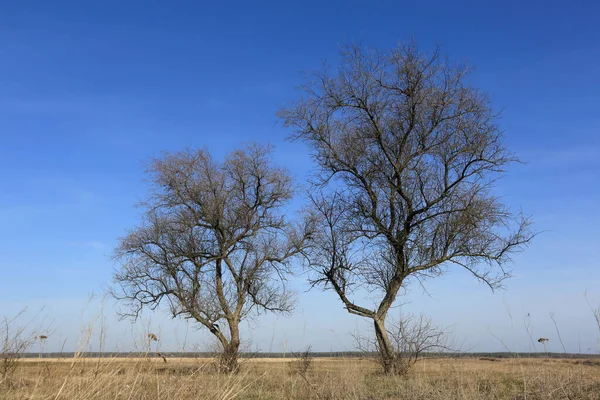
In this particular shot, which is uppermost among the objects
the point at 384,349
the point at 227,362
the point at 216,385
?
the point at 384,349

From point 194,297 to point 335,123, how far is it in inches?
422

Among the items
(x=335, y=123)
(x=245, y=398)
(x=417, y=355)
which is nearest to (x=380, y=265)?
(x=417, y=355)

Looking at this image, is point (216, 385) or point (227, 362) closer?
point (216, 385)

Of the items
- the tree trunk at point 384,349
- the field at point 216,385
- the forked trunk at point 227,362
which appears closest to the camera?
the field at point 216,385

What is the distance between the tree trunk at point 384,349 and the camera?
13406mm

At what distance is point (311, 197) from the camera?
15.4m

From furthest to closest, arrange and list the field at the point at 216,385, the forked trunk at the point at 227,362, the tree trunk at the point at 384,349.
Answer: the tree trunk at the point at 384,349, the forked trunk at the point at 227,362, the field at the point at 216,385

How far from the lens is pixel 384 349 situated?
13844mm

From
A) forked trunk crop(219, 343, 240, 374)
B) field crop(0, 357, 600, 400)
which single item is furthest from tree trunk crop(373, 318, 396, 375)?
forked trunk crop(219, 343, 240, 374)

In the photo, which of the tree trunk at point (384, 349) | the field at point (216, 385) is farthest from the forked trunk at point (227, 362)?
the tree trunk at point (384, 349)

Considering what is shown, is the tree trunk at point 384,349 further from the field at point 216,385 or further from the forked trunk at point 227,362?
the forked trunk at point 227,362

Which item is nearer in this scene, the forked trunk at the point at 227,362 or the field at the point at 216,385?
the field at the point at 216,385

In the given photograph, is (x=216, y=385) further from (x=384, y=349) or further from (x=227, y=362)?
(x=384, y=349)

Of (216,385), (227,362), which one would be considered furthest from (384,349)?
(216,385)
